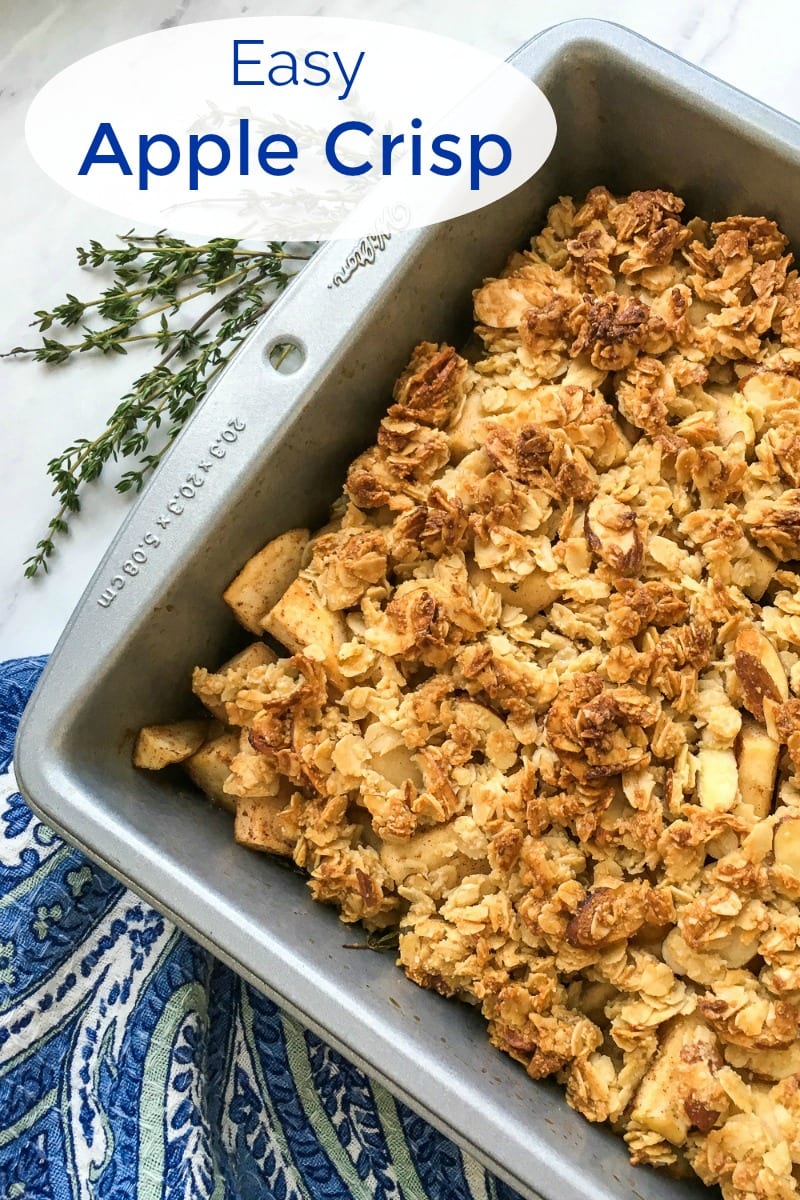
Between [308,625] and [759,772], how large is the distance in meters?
0.47

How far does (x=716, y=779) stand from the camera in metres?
1.21

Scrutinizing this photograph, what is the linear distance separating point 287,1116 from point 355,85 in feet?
4.37

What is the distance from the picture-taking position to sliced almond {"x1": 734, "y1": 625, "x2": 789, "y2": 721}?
47.9 inches

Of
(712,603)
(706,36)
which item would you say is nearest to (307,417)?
(712,603)

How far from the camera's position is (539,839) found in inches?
48.4

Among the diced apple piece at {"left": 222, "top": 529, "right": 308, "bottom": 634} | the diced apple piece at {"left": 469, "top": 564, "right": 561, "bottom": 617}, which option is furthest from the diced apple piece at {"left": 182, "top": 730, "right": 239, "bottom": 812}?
the diced apple piece at {"left": 469, "top": 564, "right": 561, "bottom": 617}

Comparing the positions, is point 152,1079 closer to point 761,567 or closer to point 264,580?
point 264,580

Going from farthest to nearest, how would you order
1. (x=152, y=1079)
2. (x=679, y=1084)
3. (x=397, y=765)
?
(x=152, y=1079) < (x=397, y=765) < (x=679, y=1084)

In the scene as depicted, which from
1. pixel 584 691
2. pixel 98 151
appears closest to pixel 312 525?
pixel 584 691

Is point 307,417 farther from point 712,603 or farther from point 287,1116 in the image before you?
point 287,1116

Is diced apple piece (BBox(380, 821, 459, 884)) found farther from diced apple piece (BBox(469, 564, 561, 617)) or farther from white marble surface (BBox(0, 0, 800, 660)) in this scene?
white marble surface (BBox(0, 0, 800, 660))

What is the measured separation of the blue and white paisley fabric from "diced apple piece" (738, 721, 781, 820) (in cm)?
55

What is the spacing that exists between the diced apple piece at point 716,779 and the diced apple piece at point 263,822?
422mm

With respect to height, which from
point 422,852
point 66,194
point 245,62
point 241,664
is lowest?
point 422,852
